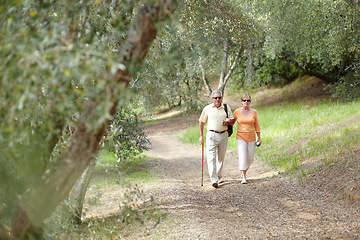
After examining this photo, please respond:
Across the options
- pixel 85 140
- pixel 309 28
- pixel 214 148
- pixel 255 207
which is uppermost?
pixel 309 28

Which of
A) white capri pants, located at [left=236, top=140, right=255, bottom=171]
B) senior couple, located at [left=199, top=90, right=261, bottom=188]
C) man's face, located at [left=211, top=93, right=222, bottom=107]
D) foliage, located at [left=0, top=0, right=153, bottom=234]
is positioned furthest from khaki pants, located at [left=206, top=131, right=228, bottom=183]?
foliage, located at [left=0, top=0, right=153, bottom=234]

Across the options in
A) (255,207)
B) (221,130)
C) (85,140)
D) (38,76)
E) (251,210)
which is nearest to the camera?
(38,76)

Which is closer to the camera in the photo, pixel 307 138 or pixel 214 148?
pixel 214 148

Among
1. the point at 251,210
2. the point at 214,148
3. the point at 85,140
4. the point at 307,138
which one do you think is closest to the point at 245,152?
the point at 214,148

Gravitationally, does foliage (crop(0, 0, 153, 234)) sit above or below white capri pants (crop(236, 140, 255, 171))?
above

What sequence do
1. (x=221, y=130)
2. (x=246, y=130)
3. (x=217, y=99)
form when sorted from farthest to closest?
(x=246, y=130) → (x=221, y=130) → (x=217, y=99)

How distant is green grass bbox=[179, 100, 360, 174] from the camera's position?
33.4 feet

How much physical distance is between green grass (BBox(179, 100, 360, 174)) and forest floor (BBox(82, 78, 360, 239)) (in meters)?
0.64

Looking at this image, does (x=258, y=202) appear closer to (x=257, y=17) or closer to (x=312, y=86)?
(x=257, y=17)

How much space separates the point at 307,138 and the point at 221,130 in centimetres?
447

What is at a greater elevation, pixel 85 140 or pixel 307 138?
pixel 85 140

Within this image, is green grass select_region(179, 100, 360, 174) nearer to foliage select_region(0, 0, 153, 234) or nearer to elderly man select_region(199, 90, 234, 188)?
elderly man select_region(199, 90, 234, 188)

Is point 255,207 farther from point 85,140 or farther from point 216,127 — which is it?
point 85,140

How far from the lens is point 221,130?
8867 millimetres
